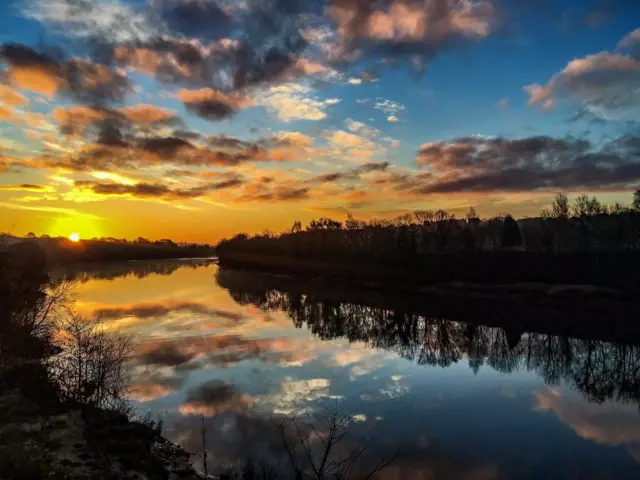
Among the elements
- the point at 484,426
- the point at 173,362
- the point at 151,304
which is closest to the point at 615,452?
the point at 484,426

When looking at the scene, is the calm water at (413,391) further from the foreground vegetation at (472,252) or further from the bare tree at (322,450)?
the foreground vegetation at (472,252)

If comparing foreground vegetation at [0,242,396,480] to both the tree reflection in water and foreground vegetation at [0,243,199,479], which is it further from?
the tree reflection in water

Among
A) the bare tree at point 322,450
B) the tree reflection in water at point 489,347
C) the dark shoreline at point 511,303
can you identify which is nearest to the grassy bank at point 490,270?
the dark shoreline at point 511,303

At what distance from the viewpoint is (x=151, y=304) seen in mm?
62000

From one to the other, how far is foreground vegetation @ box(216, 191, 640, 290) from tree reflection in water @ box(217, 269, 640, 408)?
2494 cm

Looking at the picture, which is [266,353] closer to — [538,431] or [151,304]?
[538,431]

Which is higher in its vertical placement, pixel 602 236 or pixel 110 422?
pixel 602 236

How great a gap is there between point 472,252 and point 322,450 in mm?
76024

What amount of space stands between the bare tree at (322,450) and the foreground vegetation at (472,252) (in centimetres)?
5232

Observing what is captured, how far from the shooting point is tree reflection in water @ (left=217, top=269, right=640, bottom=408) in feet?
89.0

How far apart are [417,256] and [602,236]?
4766 centimetres

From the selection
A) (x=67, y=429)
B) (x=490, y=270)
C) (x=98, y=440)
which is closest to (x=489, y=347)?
(x=98, y=440)

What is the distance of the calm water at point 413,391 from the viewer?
16.3 metres

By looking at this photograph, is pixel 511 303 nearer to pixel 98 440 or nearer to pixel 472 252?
pixel 472 252
